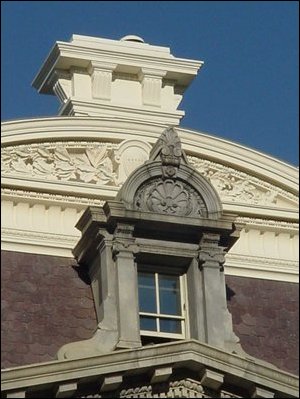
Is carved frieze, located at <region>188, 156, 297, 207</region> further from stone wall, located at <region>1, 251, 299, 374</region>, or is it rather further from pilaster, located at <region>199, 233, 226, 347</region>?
pilaster, located at <region>199, 233, 226, 347</region>

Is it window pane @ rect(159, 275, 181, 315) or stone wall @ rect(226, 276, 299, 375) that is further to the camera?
stone wall @ rect(226, 276, 299, 375)

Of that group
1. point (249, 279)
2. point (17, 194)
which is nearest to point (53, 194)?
point (17, 194)

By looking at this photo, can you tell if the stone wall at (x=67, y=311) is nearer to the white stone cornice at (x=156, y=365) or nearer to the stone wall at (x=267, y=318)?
the stone wall at (x=267, y=318)

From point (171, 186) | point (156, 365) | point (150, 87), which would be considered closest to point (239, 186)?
Result: point (171, 186)

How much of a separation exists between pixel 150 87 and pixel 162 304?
515 cm

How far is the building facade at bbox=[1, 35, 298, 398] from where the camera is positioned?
104 ft

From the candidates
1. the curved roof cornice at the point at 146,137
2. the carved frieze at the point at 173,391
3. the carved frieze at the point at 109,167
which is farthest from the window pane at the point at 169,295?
the curved roof cornice at the point at 146,137

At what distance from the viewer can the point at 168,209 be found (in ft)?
108

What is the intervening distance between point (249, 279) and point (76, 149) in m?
2.98

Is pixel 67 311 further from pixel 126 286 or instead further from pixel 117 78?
pixel 117 78

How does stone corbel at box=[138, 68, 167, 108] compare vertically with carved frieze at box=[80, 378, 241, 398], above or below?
above

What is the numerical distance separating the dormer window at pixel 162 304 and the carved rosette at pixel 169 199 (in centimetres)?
81

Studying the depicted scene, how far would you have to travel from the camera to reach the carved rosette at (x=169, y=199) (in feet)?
108

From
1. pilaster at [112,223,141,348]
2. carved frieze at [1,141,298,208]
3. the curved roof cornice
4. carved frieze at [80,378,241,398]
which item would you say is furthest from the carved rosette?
carved frieze at [80,378,241,398]
